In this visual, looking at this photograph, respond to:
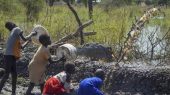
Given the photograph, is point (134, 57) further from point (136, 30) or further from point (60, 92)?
point (60, 92)

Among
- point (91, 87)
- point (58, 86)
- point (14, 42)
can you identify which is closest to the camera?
point (91, 87)

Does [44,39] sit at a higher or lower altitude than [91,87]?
higher

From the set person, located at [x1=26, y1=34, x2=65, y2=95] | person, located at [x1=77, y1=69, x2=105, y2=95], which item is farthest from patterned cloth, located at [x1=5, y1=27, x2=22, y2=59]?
person, located at [x1=77, y1=69, x2=105, y2=95]

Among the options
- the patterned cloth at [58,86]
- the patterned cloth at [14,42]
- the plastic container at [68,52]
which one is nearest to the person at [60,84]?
the patterned cloth at [58,86]

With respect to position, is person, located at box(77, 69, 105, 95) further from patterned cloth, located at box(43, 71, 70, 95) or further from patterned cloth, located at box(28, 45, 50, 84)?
patterned cloth, located at box(28, 45, 50, 84)

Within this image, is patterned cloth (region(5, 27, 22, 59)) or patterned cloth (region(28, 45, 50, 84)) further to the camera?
patterned cloth (region(5, 27, 22, 59))

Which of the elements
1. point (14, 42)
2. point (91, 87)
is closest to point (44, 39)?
point (14, 42)

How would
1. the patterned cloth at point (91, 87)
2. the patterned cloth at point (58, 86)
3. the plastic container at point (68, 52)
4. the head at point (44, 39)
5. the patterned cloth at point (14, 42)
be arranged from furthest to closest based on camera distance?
1. the plastic container at point (68, 52)
2. the patterned cloth at point (14, 42)
3. the head at point (44, 39)
4. the patterned cloth at point (58, 86)
5. the patterned cloth at point (91, 87)

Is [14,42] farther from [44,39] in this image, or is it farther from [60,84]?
[60,84]

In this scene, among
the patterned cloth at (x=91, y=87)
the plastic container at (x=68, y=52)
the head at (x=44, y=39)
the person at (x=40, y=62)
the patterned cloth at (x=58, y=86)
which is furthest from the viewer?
the plastic container at (x=68, y=52)

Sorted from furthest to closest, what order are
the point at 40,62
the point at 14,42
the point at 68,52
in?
1. the point at 68,52
2. the point at 14,42
3. the point at 40,62

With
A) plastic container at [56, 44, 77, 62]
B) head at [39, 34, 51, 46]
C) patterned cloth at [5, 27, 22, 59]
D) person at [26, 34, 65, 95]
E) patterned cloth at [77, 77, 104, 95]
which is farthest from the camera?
plastic container at [56, 44, 77, 62]

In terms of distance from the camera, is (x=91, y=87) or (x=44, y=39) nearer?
(x=91, y=87)

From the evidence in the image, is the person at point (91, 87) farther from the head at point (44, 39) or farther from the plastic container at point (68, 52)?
the plastic container at point (68, 52)
